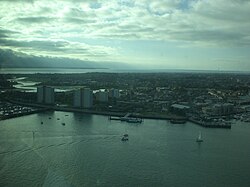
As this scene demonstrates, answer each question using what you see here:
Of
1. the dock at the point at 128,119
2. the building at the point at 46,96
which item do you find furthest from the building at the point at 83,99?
the dock at the point at 128,119

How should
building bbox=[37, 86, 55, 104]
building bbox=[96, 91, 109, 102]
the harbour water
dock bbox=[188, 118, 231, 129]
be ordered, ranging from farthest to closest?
building bbox=[96, 91, 109, 102]
building bbox=[37, 86, 55, 104]
dock bbox=[188, 118, 231, 129]
the harbour water

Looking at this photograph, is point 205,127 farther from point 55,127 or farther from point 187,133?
point 55,127

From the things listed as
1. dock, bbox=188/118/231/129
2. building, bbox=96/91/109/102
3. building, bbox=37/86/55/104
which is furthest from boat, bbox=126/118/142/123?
building, bbox=37/86/55/104

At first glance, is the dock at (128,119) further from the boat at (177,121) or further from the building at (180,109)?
the building at (180,109)

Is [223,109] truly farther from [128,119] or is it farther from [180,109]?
[128,119]

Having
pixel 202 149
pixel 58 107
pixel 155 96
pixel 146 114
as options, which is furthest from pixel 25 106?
pixel 202 149

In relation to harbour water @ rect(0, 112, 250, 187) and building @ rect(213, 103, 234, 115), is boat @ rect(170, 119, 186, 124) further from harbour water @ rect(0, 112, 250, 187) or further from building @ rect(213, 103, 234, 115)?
building @ rect(213, 103, 234, 115)
